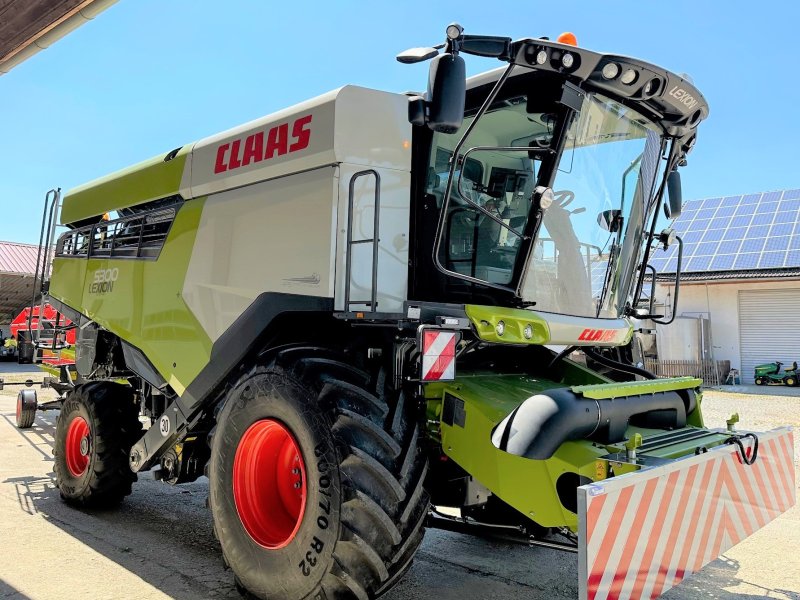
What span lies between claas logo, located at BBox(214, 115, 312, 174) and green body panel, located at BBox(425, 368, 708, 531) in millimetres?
1550

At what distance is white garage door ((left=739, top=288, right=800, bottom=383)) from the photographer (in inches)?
764

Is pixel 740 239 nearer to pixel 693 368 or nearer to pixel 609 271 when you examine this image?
pixel 693 368

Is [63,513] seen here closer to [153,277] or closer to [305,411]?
[153,277]

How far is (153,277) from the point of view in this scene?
15.9 feet

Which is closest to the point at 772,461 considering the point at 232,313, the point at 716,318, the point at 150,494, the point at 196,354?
the point at 232,313

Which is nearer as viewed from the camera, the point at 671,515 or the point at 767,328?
the point at 671,515

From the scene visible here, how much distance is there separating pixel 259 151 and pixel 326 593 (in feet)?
8.19

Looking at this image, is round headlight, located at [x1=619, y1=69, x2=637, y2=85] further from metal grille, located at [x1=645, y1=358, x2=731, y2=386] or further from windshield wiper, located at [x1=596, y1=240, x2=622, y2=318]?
metal grille, located at [x1=645, y1=358, x2=731, y2=386]

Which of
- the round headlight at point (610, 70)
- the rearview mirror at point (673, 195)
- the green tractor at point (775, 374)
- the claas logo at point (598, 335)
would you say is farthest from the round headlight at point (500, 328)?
the green tractor at point (775, 374)

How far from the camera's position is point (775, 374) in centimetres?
1888

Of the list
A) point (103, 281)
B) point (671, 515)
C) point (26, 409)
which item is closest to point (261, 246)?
point (103, 281)

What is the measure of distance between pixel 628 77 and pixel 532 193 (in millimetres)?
777

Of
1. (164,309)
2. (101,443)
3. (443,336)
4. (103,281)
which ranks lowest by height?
(101,443)

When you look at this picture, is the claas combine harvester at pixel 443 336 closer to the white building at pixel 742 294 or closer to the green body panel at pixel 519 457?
the green body panel at pixel 519 457
